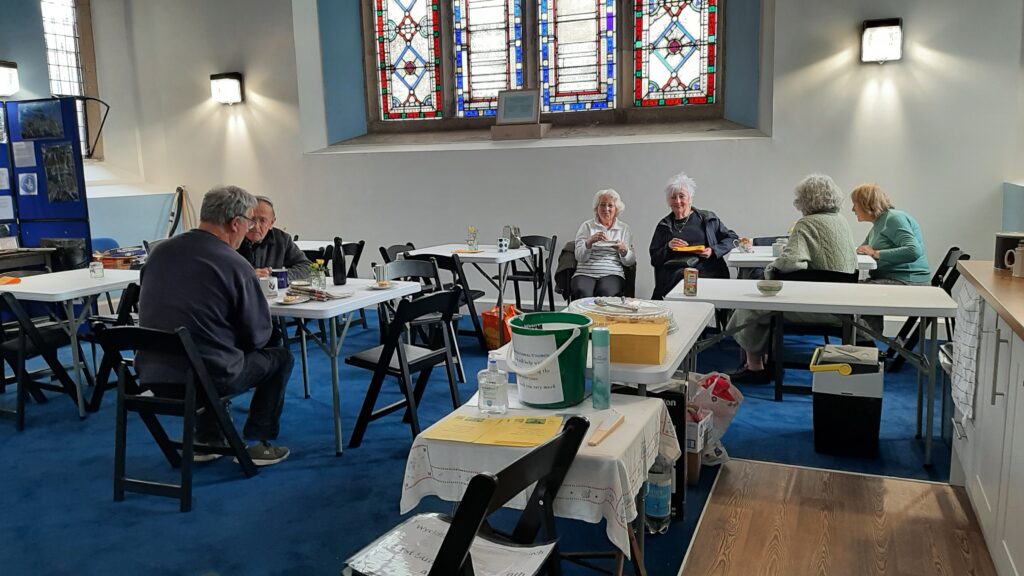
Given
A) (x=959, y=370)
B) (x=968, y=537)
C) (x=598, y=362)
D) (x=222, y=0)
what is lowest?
(x=968, y=537)

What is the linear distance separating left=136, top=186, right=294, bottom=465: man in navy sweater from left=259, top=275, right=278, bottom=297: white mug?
1.52 ft

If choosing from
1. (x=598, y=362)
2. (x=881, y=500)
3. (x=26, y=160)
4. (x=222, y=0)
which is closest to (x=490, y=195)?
(x=222, y=0)

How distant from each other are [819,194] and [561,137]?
3093mm

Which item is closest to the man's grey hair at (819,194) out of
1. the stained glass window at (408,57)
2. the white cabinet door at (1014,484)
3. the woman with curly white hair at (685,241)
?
the woman with curly white hair at (685,241)

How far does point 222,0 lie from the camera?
310 inches

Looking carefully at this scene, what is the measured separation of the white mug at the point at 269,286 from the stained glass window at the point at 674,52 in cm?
437

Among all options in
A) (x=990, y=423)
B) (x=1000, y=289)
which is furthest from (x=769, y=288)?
(x=990, y=423)

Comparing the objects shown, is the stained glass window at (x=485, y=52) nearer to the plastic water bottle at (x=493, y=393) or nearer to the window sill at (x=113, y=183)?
the window sill at (x=113, y=183)

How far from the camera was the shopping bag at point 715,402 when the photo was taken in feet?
11.4

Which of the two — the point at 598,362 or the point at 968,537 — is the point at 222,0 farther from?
the point at 968,537

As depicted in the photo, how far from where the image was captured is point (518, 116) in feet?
23.9

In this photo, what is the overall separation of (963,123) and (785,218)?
4.59 feet

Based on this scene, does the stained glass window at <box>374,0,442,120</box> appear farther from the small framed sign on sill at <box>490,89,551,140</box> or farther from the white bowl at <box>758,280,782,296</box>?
the white bowl at <box>758,280,782,296</box>

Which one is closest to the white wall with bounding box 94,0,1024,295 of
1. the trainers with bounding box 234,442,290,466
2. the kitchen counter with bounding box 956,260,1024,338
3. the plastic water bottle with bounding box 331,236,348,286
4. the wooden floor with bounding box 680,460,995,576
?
the kitchen counter with bounding box 956,260,1024,338
